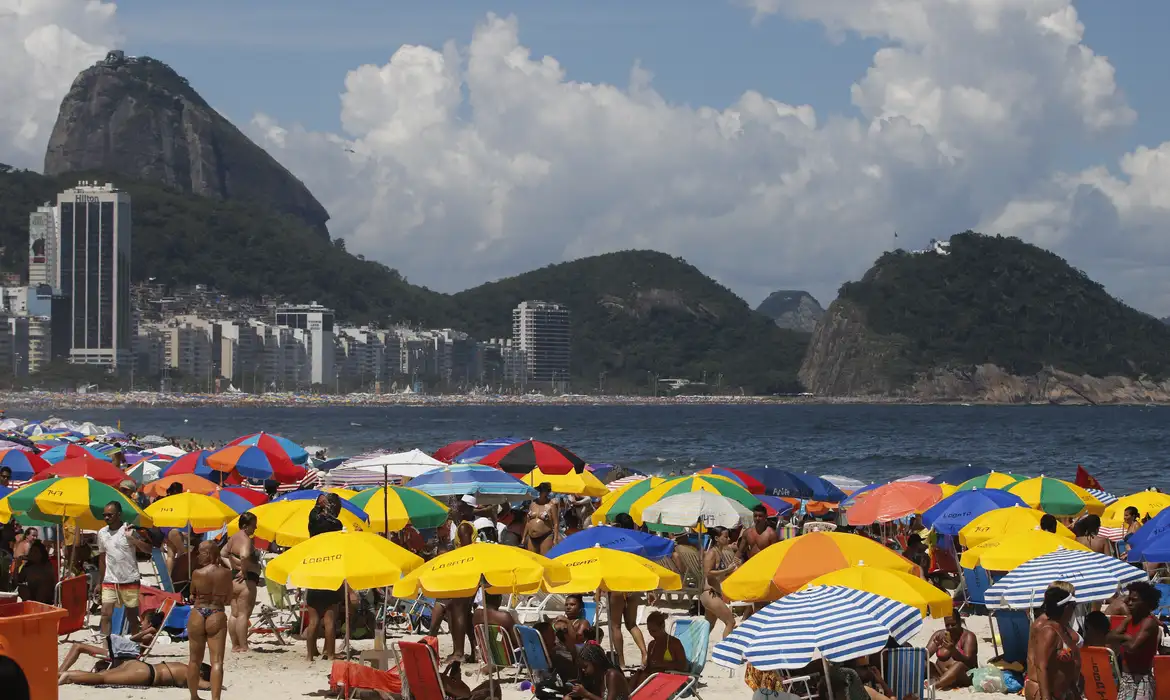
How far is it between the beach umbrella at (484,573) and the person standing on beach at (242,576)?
261 centimetres

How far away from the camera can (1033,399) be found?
184m

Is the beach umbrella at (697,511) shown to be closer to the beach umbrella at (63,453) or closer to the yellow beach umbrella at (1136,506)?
the yellow beach umbrella at (1136,506)

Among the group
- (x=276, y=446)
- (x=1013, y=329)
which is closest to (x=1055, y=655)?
(x=276, y=446)

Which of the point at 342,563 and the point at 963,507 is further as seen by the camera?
the point at 963,507

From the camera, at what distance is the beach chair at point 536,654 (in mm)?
10219

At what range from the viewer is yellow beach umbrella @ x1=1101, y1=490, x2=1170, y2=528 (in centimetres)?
1617

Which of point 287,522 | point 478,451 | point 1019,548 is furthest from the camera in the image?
point 478,451

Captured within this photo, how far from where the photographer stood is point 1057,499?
57.6 ft

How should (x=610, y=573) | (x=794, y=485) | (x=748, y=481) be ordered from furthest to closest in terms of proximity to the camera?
1. (x=794, y=485)
2. (x=748, y=481)
3. (x=610, y=573)

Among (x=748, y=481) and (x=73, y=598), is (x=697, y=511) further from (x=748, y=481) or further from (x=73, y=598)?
(x=73, y=598)

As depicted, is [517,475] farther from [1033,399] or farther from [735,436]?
[1033,399]

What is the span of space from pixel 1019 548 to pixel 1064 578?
131 cm

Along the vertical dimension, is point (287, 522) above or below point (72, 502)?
below

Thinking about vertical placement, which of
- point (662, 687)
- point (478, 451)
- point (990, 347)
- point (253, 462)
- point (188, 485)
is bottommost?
point (662, 687)
